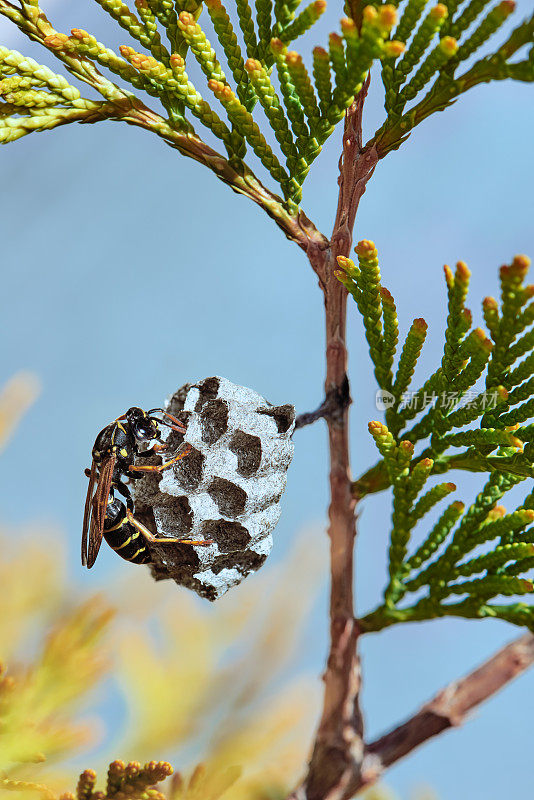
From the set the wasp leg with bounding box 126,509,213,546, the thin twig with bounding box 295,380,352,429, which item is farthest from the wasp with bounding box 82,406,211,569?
the thin twig with bounding box 295,380,352,429

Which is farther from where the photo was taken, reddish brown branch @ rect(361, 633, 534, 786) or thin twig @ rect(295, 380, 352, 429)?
thin twig @ rect(295, 380, 352, 429)

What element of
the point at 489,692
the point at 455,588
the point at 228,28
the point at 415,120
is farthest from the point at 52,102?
the point at 489,692

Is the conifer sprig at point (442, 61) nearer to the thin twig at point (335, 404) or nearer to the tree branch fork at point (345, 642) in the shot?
the tree branch fork at point (345, 642)

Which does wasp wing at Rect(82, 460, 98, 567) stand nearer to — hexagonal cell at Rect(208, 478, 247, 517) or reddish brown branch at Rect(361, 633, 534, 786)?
hexagonal cell at Rect(208, 478, 247, 517)

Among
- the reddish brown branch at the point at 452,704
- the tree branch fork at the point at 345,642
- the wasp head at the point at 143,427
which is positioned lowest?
the reddish brown branch at the point at 452,704

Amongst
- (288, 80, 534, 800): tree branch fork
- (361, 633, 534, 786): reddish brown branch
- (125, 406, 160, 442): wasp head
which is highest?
(125, 406, 160, 442): wasp head

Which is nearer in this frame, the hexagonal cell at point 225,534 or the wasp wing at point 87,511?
the hexagonal cell at point 225,534

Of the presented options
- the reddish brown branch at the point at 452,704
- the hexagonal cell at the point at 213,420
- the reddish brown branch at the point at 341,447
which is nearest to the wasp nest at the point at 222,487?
the hexagonal cell at the point at 213,420
